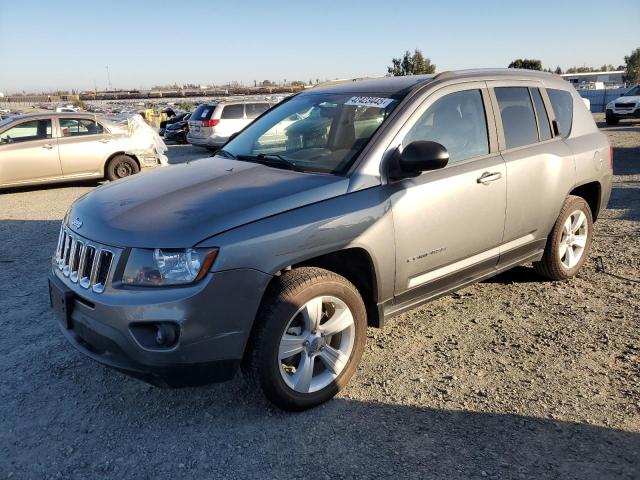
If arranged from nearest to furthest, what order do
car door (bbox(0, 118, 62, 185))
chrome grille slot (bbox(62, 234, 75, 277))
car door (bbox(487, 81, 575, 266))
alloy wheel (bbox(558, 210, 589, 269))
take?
chrome grille slot (bbox(62, 234, 75, 277))
car door (bbox(487, 81, 575, 266))
alloy wheel (bbox(558, 210, 589, 269))
car door (bbox(0, 118, 62, 185))

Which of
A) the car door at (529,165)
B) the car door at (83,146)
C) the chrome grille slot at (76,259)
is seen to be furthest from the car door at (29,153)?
the car door at (529,165)

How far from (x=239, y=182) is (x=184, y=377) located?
123 cm

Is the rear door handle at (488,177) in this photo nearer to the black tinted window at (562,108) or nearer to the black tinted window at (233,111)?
the black tinted window at (562,108)

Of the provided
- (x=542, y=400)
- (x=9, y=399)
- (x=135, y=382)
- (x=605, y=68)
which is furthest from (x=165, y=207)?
(x=605, y=68)

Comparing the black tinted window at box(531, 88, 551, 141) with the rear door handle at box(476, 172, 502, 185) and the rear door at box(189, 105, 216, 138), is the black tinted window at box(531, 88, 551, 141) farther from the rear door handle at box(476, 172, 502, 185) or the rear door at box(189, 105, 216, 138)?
the rear door at box(189, 105, 216, 138)

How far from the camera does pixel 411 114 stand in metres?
3.61

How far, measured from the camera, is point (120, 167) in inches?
470

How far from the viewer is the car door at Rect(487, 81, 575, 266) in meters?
4.18

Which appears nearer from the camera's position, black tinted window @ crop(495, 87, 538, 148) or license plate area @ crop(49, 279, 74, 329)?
license plate area @ crop(49, 279, 74, 329)

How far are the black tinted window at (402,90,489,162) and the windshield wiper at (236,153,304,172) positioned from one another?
2.58ft

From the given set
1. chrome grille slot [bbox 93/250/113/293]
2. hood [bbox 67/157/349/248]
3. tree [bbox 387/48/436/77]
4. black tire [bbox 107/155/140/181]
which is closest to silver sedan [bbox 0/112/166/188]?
black tire [bbox 107/155/140/181]

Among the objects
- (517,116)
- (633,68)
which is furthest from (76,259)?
(633,68)

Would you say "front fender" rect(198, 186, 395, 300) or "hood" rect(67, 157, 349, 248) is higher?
"hood" rect(67, 157, 349, 248)

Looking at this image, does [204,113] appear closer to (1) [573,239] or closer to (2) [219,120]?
(2) [219,120]
